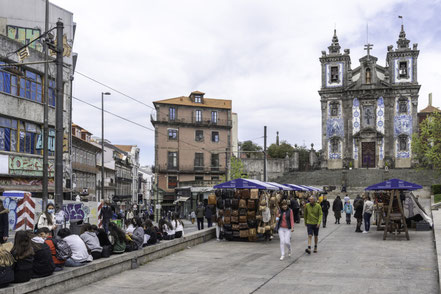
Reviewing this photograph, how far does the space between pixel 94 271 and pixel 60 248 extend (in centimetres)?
107

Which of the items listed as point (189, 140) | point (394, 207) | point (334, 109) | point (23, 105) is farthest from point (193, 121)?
point (394, 207)

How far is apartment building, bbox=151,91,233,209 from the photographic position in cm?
6334

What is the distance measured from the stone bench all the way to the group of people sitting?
0.16m

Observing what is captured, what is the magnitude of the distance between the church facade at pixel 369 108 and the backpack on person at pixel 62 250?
56.1 meters

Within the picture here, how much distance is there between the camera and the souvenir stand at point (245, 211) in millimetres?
16878

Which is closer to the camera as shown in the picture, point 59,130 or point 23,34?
point 59,130

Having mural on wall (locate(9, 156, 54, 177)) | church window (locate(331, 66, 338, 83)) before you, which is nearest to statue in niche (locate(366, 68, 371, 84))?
church window (locate(331, 66, 338, 83))

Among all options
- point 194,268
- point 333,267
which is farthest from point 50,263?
point 333,267

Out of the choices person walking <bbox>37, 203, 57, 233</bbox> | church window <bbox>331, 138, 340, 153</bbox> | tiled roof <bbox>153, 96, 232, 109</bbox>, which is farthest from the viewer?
tiled roof <bbox>153, 96, 232, 109</bbox>

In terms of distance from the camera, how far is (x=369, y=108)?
2494 inches

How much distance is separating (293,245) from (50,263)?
9.34m

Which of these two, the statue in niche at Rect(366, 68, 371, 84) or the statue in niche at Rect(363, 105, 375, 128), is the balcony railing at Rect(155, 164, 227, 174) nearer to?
the statue in niche at Rect(363, 105, 375, 128)

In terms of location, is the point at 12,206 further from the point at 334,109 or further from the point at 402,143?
the point at 402,143

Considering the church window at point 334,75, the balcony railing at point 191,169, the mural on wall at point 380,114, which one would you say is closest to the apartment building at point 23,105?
the balcony railing at point 191,169
